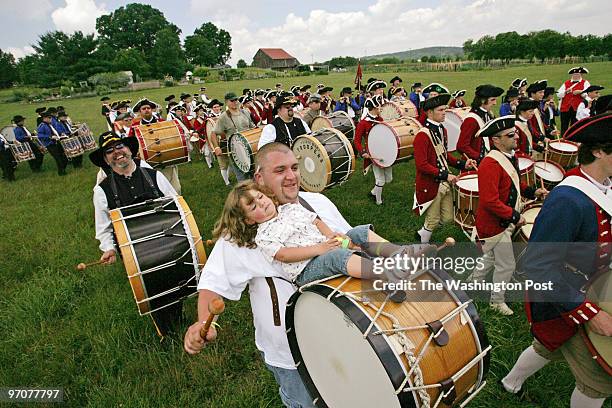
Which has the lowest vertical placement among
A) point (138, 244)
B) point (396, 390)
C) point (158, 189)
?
point (396, 390)

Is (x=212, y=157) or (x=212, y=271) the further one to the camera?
(x=212, y=157)

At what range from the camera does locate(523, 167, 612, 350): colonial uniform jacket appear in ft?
6.97

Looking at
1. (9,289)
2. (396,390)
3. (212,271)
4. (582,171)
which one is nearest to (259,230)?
(212,271)

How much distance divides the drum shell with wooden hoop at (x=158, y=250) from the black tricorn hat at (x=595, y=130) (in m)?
3.04

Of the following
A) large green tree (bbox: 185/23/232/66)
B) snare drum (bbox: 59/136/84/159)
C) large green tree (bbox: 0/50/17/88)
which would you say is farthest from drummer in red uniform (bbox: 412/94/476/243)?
large green tree (bbox: 185/23/232/66)

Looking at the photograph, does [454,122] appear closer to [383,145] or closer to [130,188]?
[383,145]

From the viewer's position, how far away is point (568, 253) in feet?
7.30

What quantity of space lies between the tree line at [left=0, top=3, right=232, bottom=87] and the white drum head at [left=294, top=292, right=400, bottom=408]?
2834 inches

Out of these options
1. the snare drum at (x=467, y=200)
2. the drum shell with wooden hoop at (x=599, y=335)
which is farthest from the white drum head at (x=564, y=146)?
the drum shell with wooden hoop at (x=599, y=335)

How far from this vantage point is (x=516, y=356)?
3.38 m

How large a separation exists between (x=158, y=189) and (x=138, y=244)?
1223 mm

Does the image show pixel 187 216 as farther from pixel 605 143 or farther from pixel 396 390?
pixel 605 143

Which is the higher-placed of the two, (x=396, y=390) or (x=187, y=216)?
(x=187, y=216)

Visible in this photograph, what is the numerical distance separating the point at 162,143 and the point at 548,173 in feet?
23.6
